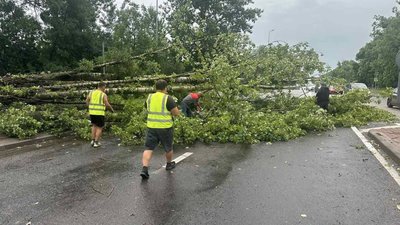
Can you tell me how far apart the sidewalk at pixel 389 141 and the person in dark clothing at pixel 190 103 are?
17.1 feet

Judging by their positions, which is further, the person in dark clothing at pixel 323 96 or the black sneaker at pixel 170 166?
the person in dark clothing at pixel 323 96

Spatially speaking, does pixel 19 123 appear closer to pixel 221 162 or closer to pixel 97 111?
pixel 97 111

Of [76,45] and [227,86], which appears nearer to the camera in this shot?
[227,86]

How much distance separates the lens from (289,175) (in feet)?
21.7

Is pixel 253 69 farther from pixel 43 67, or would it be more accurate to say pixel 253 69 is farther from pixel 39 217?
pixel 43 67

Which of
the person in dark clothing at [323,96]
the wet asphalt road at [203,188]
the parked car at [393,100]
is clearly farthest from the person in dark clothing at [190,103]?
the parked car at [393,100]

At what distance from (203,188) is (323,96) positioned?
10105mm

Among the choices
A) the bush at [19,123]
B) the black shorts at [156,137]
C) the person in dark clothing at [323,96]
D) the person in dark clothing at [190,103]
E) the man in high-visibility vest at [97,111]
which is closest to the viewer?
the black shorts at [156,137]

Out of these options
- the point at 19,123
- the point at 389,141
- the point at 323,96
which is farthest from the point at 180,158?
the point at 323,96

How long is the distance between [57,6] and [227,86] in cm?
2624

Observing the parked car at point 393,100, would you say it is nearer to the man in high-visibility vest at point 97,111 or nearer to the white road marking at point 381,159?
the white road marking at point 381,159

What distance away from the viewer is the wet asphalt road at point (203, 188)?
4664 millimetres

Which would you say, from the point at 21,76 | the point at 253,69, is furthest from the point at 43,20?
the point at 253,69

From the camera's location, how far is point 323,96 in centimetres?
1459
